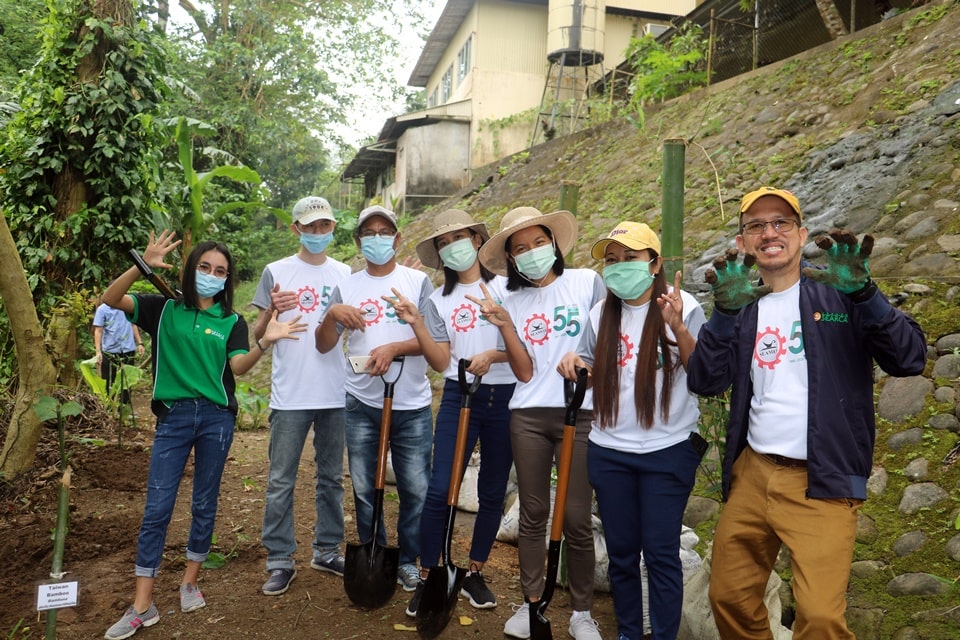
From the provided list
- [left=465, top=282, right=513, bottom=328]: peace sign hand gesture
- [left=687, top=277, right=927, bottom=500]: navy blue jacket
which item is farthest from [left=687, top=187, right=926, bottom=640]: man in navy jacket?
[left=465, top=282, right=513, bottom=328]: peace sign hand gesture

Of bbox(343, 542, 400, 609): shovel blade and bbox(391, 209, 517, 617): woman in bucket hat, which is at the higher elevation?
bbox(391, 209, 517, 617): woman in bucket hat

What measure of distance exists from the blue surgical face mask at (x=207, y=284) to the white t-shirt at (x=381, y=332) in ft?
2.06

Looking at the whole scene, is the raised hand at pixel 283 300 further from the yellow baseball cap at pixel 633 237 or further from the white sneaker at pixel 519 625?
the white sneaker at pixel 519 625

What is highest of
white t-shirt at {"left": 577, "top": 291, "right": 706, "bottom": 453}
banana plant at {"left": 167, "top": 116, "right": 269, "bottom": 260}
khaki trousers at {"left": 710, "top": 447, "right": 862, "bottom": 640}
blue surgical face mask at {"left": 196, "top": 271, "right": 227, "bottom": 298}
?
banana plant at {"left": 167, "top": 116, "right": 269, "bottom": 260}

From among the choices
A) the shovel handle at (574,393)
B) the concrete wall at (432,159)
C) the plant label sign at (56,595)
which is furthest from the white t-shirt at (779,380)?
the concrete wall at (432,159)

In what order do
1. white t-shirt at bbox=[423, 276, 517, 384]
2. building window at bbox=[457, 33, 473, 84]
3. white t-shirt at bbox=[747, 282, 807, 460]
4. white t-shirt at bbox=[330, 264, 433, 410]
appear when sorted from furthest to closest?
building window at bbox=[457, 33, 473, 84] < white t-shirt at bbox=[330, 264, 433, 410] < white t-shirt at bbox=[423, 276, 517, 384] < white t-shirt at bbox=[747, 282, 807, 460]

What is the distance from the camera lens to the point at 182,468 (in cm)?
381

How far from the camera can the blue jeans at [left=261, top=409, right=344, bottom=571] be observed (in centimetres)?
412

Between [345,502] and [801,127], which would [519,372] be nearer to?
[345,502]

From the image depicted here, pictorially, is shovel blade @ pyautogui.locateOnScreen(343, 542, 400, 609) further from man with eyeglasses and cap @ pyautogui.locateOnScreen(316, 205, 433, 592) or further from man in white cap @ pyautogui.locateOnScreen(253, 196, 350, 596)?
man in white cap @ pyautogui.locateOnScreen(253, 196, 350, 596)

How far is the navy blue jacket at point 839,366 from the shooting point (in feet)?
8.22

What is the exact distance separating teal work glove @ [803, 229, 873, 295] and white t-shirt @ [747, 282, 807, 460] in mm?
309

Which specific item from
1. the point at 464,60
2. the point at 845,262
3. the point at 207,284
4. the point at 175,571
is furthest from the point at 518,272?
the point at 464,60

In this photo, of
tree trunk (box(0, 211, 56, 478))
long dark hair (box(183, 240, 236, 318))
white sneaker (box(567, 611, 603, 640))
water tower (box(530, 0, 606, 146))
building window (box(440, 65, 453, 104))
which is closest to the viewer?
white sneaker (box(567, 611, 603, 640))
